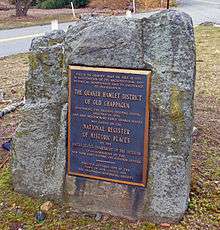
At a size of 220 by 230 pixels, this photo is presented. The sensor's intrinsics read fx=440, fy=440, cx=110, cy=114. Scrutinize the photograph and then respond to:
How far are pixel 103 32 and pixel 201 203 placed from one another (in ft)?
5.79

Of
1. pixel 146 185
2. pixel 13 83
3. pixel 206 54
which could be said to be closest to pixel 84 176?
pixel 146 185

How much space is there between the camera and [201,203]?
3992 mm

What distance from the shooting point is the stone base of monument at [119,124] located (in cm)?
358

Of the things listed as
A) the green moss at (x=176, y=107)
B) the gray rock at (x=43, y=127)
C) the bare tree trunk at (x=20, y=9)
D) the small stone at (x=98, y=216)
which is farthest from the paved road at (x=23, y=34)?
the green moss at (x=176, y=107)

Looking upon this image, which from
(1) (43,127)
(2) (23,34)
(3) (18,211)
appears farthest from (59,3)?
(3) (18,211)

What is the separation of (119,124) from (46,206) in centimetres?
105

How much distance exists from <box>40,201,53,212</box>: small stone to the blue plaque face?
0.36 metres

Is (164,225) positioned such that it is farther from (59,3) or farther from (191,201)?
(59,3)

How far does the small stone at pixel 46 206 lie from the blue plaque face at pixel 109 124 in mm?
362

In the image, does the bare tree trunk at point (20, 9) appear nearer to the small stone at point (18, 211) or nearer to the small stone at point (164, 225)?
the small stone at point (18, 211)

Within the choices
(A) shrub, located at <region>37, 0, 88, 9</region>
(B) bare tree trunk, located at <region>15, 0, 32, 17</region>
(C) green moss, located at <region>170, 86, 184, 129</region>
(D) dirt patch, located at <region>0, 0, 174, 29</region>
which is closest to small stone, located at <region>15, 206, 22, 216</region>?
(C) green moss, located at <region>170, 86, 184, 129</region>

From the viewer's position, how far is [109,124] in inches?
151

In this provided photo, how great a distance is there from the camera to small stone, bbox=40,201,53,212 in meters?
4.06

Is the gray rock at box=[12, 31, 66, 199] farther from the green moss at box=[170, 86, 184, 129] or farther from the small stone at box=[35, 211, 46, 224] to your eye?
the green moss at box=[170, 86, 184, 129]
